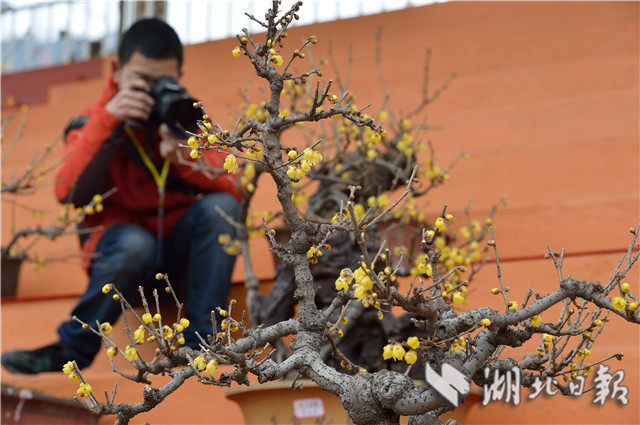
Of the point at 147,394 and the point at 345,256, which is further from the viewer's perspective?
the point at 345,256

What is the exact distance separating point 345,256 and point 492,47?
1.58 metres

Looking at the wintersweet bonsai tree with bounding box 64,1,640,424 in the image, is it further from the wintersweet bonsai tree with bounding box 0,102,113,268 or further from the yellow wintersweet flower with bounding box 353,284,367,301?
the wintersweet bonsai tree with bounding box 0,102,113,268

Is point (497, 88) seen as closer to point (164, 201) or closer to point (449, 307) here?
point (164, 201)

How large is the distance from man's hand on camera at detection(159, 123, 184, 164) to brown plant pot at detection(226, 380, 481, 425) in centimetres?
94

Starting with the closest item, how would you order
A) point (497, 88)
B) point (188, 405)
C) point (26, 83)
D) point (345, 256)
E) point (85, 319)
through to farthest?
1. point (345, 256)
2. point (188, 405)
3. point (85, 319)
4. point (497, 88)
5. point (26, 83)

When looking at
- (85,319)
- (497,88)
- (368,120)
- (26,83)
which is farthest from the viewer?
(26,83)

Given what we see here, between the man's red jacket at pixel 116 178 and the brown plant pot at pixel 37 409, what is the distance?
0.63 metres

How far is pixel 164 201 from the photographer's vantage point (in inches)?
115

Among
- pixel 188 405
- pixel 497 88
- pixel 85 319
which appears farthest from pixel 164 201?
pixel 497 88

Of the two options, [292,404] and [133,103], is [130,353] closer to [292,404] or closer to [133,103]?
[292,404]

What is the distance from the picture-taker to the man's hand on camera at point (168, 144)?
8.52 ft

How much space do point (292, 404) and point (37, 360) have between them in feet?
4.32

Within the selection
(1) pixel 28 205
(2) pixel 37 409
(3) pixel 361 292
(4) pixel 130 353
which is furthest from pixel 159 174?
(3) pixel 361 292
